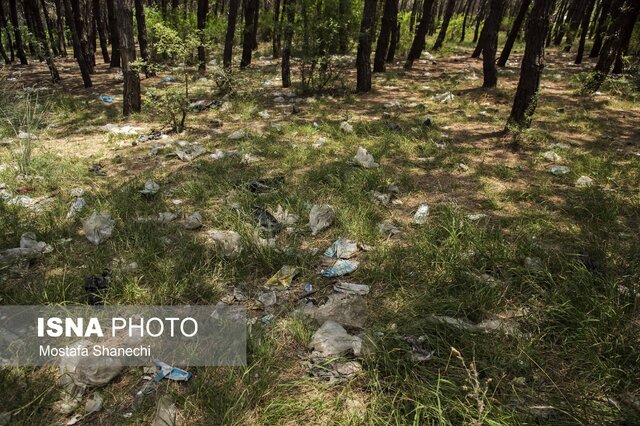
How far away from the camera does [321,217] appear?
3.04m

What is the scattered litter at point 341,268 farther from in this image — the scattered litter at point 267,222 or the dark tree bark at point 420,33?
the dark tree bark at point 420,33

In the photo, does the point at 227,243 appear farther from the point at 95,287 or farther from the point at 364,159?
the point at 364,159

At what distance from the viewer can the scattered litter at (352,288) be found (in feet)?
Result: 7.64

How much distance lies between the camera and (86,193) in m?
3.59

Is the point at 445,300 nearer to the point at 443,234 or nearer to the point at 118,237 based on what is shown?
the point at 443,234

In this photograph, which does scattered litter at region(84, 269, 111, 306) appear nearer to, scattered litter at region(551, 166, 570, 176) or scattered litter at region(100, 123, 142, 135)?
scattered litter at region(100, 123, 142, 135)

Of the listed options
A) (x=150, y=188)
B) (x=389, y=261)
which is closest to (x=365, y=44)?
(x=150, y=188)

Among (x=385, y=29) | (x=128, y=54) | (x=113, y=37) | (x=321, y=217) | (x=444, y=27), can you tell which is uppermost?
(x=444, y=27)

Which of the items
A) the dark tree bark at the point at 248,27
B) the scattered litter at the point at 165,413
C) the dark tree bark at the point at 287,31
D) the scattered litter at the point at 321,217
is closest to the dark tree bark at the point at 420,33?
the dark tree bark at the point at 287,31

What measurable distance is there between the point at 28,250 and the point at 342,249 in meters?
2.28

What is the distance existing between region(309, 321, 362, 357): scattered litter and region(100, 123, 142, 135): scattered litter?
492 cm

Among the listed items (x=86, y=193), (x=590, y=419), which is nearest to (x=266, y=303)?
(x=590, y=419)

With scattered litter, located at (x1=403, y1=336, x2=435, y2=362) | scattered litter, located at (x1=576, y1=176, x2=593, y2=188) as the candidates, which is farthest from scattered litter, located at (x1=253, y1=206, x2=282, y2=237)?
scattered litter, located at (x1=576, y1=176, x2=593, y2=188)

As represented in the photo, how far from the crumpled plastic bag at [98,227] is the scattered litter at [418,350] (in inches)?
93.1
